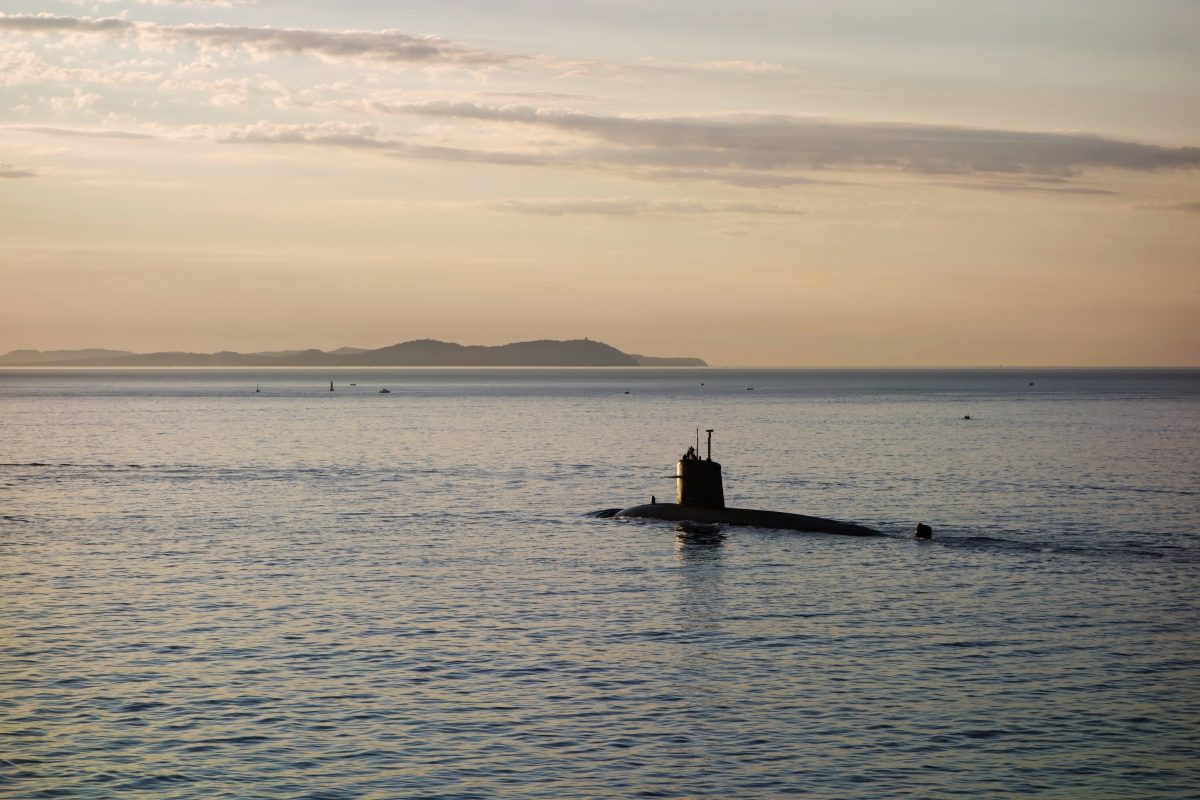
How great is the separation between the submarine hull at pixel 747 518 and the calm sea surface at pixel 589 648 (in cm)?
185

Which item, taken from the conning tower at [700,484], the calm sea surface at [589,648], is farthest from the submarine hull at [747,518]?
the calm sea surface at [589,648]

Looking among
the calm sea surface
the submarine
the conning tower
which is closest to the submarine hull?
the submarine

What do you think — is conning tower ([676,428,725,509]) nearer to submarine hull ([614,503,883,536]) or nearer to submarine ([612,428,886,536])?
submarine ([612,428,886,536])

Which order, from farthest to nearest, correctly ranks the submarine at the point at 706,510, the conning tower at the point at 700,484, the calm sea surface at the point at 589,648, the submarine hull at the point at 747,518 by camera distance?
the conning tower at the point at 700,484, the submarine at the point at 706,510, the submarine hull at the point at 747,518, the calm sea surface at the point at 589,648

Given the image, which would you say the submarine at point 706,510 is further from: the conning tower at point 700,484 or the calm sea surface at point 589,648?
the calm sea surface at point 589,648

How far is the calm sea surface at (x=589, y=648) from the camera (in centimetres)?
2525

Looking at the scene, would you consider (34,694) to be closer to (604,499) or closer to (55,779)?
(55,779)

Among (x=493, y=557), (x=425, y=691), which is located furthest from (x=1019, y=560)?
(x=425, y=691)

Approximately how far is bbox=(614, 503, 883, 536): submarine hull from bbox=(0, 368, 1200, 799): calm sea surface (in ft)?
6.06

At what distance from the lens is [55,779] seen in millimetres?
24453

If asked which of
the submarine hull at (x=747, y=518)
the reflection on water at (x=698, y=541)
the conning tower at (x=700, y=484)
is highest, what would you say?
the conning tower at (x=700, y=484)

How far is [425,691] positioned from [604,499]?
162ft

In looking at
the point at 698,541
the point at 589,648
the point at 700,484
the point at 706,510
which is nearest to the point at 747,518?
the point at 706,510

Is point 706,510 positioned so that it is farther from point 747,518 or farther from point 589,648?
point 589,648
